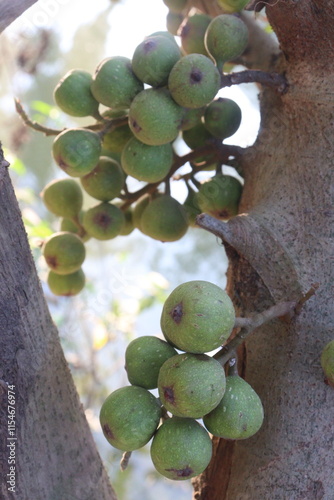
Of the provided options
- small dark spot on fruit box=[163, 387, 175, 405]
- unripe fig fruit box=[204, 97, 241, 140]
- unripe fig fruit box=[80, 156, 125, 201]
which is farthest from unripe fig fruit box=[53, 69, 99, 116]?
small dark spot on fruit box=[163, 387, 175, 405]

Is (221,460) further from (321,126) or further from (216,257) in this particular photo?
(216,257)

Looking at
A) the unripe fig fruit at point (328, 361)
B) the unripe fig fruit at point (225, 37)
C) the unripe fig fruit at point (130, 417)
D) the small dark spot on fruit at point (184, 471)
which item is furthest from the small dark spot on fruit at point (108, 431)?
the unripe fig fruit at point (225, 37)

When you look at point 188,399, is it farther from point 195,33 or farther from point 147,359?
point 195,33

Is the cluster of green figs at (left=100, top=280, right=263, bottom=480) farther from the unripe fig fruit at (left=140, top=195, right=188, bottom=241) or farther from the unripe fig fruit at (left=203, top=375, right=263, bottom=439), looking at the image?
the unripe fig fruit at (left=140, top=195, right=188, bottom=241)

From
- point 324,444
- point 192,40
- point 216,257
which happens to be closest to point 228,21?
point 192,40

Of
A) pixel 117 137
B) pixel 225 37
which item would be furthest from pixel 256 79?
pixel 117 137

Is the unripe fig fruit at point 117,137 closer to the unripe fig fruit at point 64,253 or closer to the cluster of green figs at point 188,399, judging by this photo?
the unripe fig fruit at point 64,253
